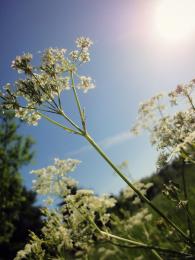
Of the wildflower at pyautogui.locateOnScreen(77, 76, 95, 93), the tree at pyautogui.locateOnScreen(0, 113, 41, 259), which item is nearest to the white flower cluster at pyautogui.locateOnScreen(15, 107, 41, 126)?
the wildflower at pyautogui.locateOnScreen(77, 76, 95, 93)

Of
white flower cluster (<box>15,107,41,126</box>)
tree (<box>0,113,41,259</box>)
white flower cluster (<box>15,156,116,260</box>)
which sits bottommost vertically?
white flower cluster (<box>15,156,116,260</box>)

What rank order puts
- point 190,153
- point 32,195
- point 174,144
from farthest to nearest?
point 32,195, point 174,144, point 190,153

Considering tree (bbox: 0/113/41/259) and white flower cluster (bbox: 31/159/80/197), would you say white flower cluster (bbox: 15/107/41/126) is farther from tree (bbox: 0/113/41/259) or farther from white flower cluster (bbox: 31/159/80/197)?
tree (bbox: 0/113/41/259)

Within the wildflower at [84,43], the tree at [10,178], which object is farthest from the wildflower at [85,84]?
the tree at [10,178]

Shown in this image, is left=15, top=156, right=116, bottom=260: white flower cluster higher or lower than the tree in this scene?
lower

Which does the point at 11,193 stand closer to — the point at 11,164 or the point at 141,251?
the point at 11,164

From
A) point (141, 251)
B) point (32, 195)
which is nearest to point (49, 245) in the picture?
point (141, 251)

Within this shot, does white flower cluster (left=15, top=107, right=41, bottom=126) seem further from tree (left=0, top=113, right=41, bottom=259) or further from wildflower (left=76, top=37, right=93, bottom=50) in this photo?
tree (left=0, top=113, right=41, bottom=259)

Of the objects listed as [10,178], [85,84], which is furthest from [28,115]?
[10,178]

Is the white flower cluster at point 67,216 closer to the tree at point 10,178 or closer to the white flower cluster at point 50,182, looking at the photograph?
the white flower cluster at point 50,182

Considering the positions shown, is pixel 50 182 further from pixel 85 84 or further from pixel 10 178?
pixel 10 178

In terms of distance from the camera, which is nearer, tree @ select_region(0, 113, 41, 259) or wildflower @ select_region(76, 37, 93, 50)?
wildflower @ select_region(76, 37, 93, 50)
